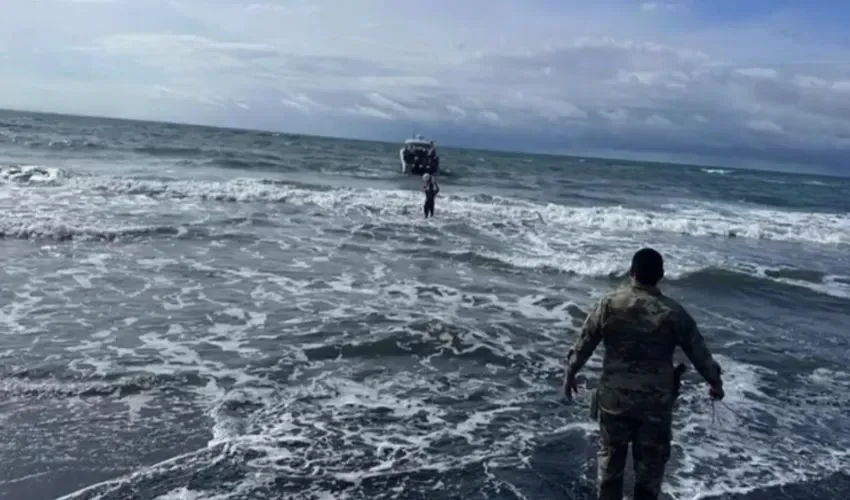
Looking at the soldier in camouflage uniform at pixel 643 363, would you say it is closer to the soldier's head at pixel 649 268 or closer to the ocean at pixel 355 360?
the soldier's head at pixel 649 268

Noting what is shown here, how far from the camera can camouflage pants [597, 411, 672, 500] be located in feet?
16.4

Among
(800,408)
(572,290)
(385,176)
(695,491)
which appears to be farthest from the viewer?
(385,176)

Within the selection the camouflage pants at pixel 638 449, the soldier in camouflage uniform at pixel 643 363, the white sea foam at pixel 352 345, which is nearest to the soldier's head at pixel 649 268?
the soldier in camouflage uniform at pixel 643 363

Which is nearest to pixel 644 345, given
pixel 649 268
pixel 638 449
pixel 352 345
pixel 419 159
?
pixel 649 268

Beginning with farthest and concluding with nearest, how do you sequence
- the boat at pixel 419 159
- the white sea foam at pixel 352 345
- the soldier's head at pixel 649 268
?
1. the boat at pixel 419 159
2. the white sea foam at pixel 352 345
3. the soldier's head at pixel 649 268

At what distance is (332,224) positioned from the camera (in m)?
23.9

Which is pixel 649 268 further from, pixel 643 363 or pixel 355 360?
pixel 355 360

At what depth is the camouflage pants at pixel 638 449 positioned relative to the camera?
4984 mm

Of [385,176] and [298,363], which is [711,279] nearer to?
[298,363]

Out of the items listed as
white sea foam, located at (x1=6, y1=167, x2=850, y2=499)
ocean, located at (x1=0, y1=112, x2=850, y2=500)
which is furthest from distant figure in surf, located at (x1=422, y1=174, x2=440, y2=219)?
white sea foam, located at (x1=6, y1=167, x2=850, y2=499)

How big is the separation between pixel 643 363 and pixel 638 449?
634 millimetres

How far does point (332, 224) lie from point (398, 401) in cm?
1600

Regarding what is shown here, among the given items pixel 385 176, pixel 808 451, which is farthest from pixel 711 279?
pixel 385 176

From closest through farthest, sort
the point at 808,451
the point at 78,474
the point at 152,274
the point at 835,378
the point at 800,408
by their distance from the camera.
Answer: the point at 78,474, the point at 808,451, the point at 800,408, the point at 835,378, the point at 152,274
